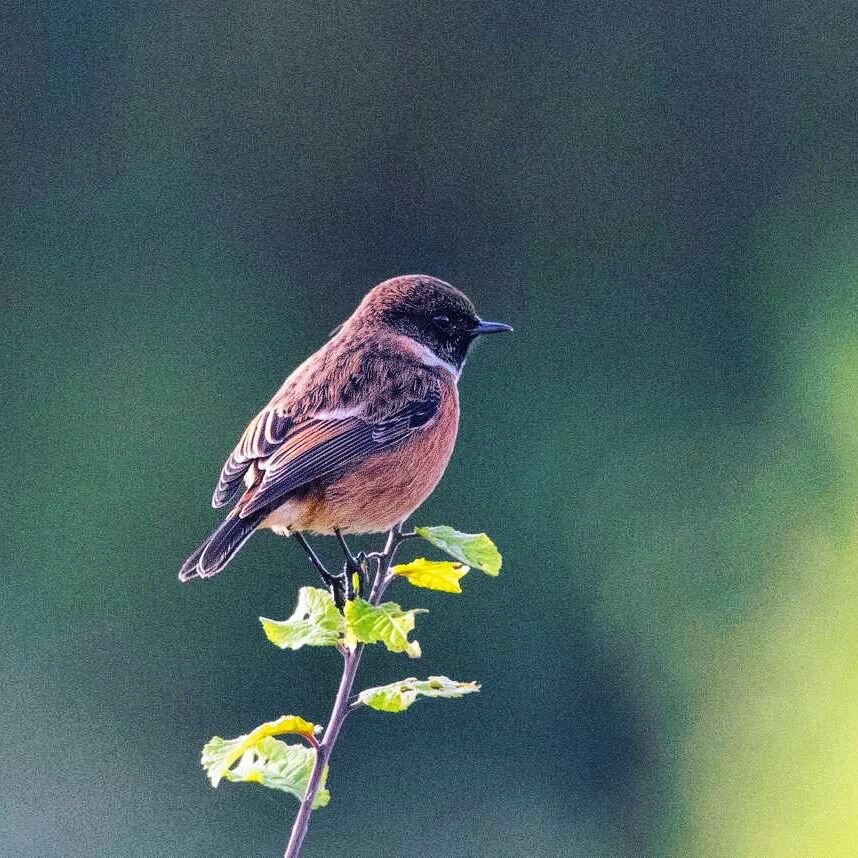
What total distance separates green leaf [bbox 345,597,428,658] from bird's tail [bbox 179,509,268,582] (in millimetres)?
472

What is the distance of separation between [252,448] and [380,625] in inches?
48.9

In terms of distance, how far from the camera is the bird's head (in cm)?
427

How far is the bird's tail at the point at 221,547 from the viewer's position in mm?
3137

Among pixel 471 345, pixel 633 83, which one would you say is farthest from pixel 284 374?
pixel 471 345

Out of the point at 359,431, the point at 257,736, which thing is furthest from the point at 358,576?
the point at 359,431

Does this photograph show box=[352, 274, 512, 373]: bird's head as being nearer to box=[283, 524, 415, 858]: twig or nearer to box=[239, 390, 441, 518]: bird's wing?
box=[239, 390, 441, 518]: bird's wing

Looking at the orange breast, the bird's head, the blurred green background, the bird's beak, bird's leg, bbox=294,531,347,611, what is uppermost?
the blurred green background

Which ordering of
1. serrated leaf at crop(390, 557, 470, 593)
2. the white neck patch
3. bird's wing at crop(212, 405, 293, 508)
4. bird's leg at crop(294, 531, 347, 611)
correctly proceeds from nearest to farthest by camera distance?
serrated leaf at crop(390, 557, 470, 593), bird's leg at crop(294, 531, 347, 611), bird's wing at crop(212, 405, 293, 508), the white neck patch

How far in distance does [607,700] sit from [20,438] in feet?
32.0

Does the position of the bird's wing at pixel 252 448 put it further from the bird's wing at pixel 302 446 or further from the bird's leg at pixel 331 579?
the bird's leg at pixel 331 579

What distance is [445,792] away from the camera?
69.4 feet

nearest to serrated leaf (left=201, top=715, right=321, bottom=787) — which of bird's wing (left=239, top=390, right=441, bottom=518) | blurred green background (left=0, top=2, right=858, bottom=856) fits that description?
bird's wing (left=239, top=390, right=441, bottom=518)

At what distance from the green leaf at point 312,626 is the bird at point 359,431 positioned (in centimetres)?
39

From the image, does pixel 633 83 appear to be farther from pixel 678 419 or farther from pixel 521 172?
pixel 678 419
